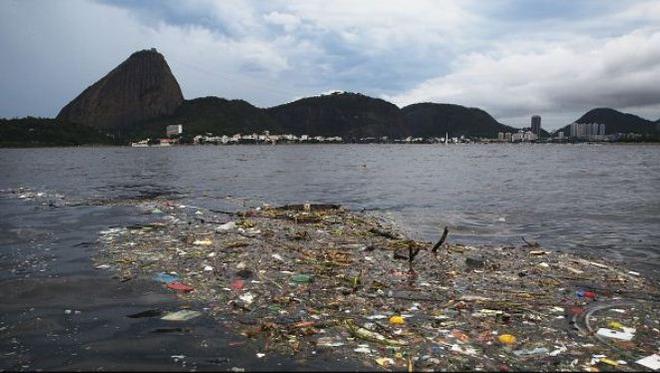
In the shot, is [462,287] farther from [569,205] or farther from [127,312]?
[569,205]

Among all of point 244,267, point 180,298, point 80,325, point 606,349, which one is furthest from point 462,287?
point 80,325

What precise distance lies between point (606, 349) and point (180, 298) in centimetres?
522

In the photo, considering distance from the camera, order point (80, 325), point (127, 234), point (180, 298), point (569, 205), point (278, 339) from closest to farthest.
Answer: point (278, 339), point (80, 325), point (180, 298), point (127, 234), point (569, 205)

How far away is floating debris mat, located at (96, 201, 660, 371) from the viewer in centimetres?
488

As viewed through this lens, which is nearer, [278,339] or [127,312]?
[278,339]

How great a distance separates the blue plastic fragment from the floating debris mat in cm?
3

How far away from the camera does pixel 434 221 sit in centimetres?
1523

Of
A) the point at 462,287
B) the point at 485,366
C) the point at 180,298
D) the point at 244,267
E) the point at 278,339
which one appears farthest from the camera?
the point at 244,267

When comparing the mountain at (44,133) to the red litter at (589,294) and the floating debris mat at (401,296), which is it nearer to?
the floating debris mat at (401,296)

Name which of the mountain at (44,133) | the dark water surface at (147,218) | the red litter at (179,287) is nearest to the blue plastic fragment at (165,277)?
the red litter at (179,287)

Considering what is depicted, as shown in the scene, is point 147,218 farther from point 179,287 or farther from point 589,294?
point 589,294

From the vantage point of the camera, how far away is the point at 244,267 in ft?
26.4

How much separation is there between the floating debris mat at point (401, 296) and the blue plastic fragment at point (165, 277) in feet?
0.10

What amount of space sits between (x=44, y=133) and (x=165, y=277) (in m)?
185
